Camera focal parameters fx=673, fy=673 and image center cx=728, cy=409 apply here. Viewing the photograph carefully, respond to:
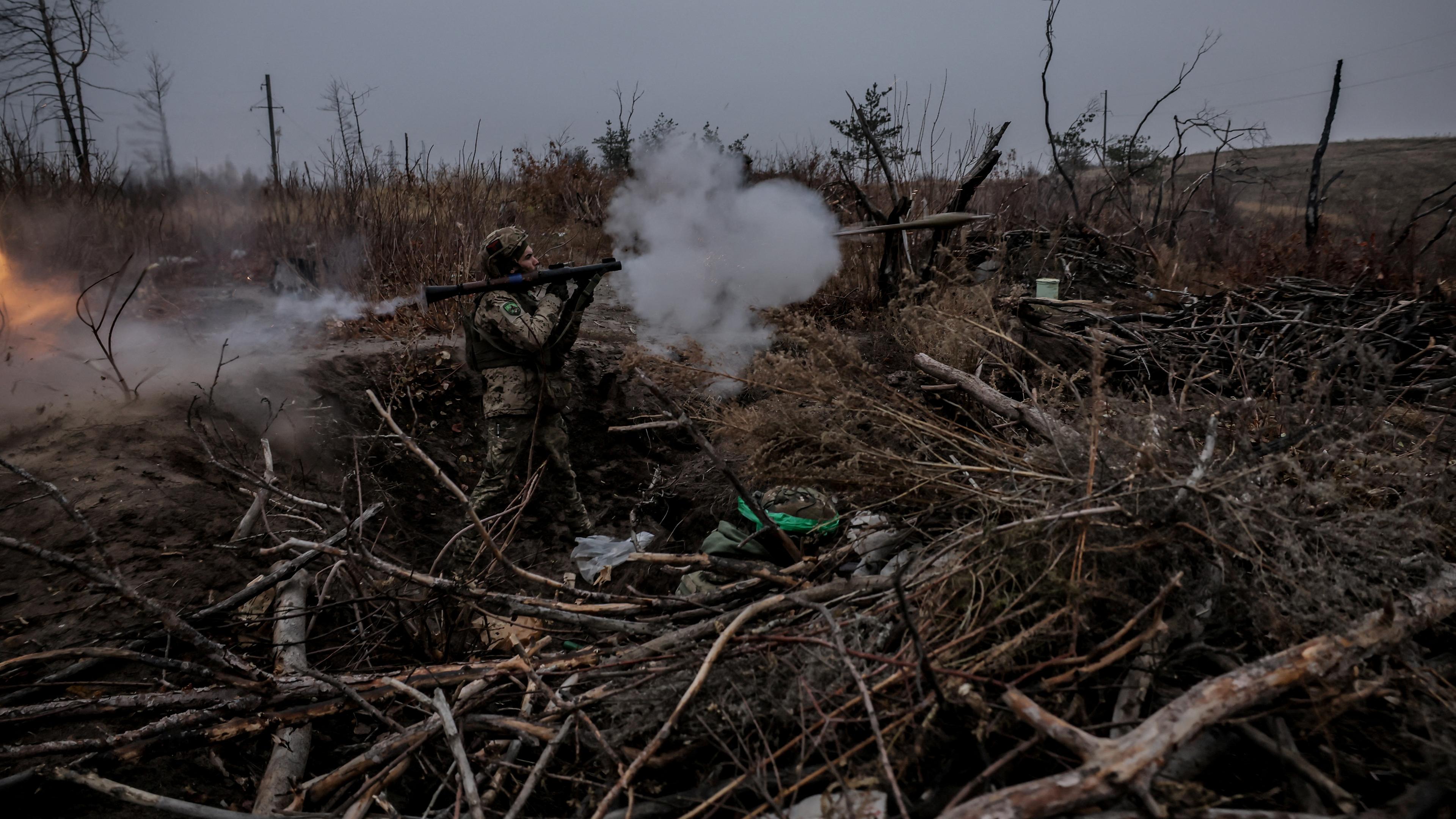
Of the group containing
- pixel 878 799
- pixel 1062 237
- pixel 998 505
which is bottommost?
pixel 878 799

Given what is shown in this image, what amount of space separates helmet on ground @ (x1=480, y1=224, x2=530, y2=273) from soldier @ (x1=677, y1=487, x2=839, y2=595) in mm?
2310

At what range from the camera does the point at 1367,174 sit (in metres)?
22.8

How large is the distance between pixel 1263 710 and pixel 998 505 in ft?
2.53

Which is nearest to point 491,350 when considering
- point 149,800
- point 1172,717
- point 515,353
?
point 515,353

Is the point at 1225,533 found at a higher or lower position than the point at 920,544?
higher

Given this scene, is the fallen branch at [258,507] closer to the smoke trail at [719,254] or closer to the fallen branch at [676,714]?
the fallen branch at [676,714]

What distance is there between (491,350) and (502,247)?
69 centimetres

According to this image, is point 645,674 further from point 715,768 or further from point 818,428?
point 818,428

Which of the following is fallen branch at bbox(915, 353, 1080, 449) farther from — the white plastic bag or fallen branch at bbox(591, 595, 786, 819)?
the white plastic bag

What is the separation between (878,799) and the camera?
4.97 feet

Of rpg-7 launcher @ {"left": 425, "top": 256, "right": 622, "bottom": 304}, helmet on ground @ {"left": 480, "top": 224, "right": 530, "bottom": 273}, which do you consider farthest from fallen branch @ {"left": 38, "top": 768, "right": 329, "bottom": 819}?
helmet on ground @ {"left": 480, "top": 224, "right": 530, "bottom": 273}

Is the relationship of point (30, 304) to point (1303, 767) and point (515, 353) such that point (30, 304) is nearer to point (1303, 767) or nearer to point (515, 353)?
point (515, 353)

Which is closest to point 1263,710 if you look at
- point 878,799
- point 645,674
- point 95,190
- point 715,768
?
point 878,799

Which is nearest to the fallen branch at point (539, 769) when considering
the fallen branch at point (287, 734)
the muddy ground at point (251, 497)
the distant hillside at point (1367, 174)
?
the fallen branch at point (287, 734)
